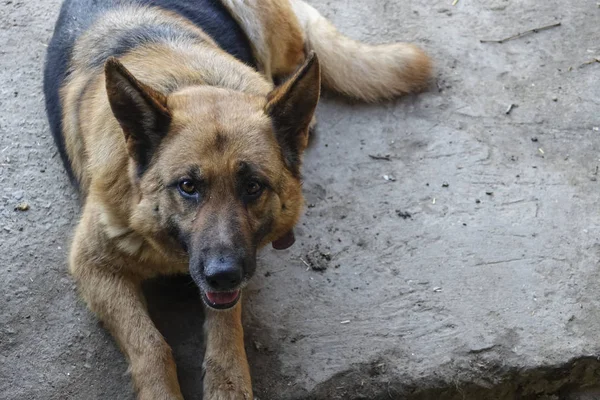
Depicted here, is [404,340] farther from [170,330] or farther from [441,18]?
[441,18]

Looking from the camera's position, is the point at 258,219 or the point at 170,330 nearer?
the point at 258,219

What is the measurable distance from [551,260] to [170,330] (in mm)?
2349

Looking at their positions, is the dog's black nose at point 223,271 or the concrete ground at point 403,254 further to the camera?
the concrete ground at point 403,254

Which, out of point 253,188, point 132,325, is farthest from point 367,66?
point 132,325

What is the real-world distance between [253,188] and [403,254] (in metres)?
1.43

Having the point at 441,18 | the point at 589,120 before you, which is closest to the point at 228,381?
the point at 589,120

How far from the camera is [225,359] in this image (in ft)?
12.8

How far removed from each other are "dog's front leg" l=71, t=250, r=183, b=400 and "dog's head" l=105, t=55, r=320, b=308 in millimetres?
436

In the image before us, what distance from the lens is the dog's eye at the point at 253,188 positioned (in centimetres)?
363

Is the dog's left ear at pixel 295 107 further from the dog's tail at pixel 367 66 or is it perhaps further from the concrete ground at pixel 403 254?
the dog's tail at pixel 367 66

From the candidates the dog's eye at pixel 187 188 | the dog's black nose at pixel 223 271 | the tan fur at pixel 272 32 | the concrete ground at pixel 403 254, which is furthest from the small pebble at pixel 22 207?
the tan fur at pixel 272 32

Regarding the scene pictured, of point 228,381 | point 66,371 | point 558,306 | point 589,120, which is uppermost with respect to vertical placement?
point 589,120

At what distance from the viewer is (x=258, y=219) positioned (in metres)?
3.73

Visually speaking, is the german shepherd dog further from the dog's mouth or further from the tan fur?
the tan fur
